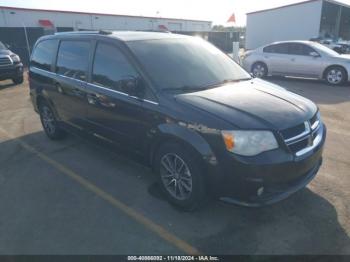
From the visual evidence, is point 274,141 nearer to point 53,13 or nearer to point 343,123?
point 343,123

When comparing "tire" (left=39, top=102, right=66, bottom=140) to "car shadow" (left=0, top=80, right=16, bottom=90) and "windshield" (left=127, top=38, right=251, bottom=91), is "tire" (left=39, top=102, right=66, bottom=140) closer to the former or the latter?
"windshield" (left=127, top=38, right=251, bottom=91)

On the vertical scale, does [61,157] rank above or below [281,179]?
below

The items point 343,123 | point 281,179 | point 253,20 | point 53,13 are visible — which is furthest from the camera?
point 253,20

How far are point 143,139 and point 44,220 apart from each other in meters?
1.43

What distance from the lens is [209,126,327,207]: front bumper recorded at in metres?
3.10

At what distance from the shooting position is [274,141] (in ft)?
10.4

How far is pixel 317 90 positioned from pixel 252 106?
8.29 meters

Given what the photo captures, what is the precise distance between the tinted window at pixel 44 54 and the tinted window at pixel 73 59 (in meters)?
0.32

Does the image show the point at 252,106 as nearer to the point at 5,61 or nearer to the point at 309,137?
the point at 309,137

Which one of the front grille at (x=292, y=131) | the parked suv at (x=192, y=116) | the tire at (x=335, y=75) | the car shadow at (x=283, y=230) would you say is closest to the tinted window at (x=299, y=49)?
the tire at (x=335, y=75)

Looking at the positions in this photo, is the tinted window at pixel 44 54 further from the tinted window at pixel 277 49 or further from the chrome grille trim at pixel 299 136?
the tinted window at pixel 277 49

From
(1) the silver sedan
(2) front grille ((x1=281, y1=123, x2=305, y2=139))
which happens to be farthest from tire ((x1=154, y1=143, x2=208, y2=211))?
(1) the silver sedan

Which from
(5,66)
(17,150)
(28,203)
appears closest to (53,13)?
(5,66)

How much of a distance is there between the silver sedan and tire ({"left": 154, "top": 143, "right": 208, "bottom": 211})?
380 inches
